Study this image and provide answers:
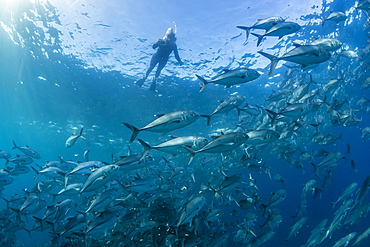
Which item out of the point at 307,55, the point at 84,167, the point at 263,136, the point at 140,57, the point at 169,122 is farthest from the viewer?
the point at 140,57

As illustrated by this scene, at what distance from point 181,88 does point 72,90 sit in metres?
9.91

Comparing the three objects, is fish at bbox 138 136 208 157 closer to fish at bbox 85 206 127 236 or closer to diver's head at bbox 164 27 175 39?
fish at bbox 85 206 127 236

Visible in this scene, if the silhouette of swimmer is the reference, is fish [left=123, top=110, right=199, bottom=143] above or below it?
below

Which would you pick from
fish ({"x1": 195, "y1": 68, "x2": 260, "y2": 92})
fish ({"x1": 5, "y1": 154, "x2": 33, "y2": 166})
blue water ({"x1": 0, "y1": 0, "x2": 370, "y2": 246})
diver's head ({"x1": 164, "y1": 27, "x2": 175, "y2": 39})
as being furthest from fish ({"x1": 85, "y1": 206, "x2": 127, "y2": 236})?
diver's head ({"x1": 164, "y1": 27, "x2": 175, "y2": 39})

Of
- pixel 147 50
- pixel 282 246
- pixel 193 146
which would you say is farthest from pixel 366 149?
pixel 193 146

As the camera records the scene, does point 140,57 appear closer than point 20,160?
No

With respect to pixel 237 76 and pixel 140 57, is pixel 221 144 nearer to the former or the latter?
pixel 237 76

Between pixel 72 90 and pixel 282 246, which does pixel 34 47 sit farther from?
pixel 282 246

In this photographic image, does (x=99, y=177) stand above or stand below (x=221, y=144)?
above

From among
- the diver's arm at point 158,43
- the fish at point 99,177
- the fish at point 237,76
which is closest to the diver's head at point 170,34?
the diver's arm at point 158,43

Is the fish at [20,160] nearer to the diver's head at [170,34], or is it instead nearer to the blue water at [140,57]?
the blue water at [140,57]

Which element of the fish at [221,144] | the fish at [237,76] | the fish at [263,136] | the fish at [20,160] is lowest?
the fish at [221,144]

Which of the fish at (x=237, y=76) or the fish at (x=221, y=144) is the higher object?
the fish at (x=237, y=76)

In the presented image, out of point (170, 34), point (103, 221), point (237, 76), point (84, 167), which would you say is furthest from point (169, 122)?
point (170, 34)
